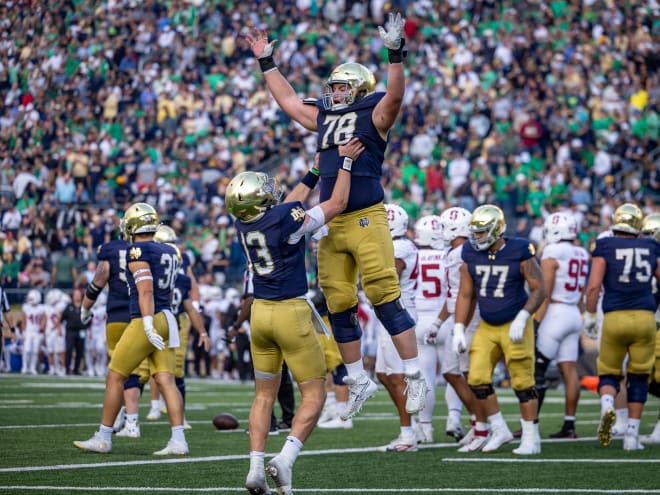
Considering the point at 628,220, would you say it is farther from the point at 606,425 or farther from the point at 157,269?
the point at 157,269

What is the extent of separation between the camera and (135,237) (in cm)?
1084

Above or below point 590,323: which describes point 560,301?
above

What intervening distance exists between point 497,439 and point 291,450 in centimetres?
355

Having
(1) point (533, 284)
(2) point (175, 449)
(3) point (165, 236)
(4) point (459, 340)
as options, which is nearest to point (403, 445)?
(4) point (459, 340)

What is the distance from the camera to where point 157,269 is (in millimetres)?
10680

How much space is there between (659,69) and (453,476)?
19191 mm

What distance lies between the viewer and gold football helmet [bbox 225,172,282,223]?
7672 mm

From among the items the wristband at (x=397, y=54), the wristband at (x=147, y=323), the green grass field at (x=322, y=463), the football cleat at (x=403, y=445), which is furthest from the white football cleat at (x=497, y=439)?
the wristband at (x=397, y=54)

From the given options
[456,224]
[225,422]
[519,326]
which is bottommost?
[225,422]

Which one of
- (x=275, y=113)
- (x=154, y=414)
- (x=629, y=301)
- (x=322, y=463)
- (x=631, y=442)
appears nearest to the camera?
(x=322, y=463)

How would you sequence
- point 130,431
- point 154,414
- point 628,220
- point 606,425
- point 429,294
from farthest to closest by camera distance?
point 154,414
point 429,294
point 130,431
point 628,220
point 606,425

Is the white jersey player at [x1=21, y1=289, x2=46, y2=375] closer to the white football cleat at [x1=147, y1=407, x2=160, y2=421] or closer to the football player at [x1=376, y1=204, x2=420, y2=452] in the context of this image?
the white football cleat at [x1=147, y1=407, x2=160, y2=421]

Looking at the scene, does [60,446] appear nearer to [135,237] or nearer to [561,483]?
[135,237]

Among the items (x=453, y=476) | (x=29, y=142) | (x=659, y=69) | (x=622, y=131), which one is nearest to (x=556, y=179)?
(x=622, y=131)
